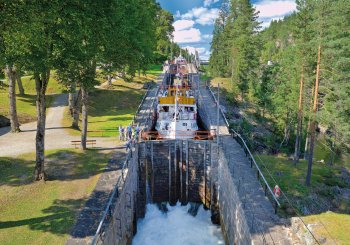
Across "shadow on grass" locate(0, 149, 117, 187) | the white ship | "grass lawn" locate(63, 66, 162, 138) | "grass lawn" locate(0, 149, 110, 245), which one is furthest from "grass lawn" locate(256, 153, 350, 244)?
"grass lawn" locate(63, 66, 162, 138)

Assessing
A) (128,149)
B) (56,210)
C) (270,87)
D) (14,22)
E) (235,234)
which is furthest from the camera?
(270,87)

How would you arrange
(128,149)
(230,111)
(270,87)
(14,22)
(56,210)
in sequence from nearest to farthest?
1. (14,22)
2. (56,210)
3. (128,149)
4. (230,111)
5. (270,87)

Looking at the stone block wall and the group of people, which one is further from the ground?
the group of people

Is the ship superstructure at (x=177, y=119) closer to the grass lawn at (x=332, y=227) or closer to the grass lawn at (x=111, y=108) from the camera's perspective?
the grass lawn at (x=111, y=108)

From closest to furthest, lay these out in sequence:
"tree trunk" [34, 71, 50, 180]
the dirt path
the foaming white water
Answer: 1. "tree trunk" [34, 71, 50, 180]
2. the foaming white water
3. the dirt path

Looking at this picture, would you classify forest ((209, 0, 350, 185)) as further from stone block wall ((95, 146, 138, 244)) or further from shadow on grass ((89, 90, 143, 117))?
shadow on grass ((89, 90, 143, 117))

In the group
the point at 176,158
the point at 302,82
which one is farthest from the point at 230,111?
the point at 176,158

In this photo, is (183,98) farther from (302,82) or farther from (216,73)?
(216,73)
